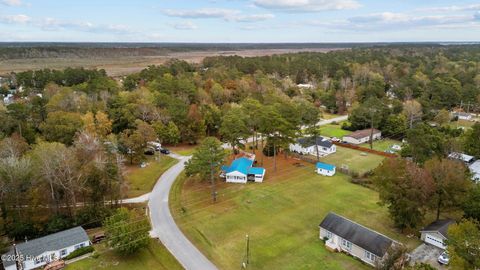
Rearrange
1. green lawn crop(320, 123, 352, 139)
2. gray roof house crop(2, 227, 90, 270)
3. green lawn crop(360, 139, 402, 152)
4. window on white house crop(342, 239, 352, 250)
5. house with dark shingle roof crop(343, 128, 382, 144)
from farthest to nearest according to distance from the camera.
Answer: green lawn crop(320, 123, 352, 139) < house with dark shingle roof crop(343, 128, 382, 144) < green lawn crop(360, 139, 402, 152) < window on white house crop(342, 239, 352, 250) < gray roof house crop(2, 227, 90, 270)

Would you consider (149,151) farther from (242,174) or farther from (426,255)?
(426,255)

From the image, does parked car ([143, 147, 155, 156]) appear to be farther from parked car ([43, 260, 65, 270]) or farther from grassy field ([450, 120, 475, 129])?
grassy field ([450, 120, 475, 129])

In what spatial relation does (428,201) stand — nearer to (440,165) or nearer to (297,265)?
(440,165)

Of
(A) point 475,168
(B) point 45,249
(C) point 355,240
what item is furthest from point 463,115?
(B) point 45,249

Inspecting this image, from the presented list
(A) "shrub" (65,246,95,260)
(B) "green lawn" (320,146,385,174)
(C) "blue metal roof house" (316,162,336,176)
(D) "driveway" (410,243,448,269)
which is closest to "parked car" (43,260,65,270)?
(A) "shrub" (65,246,95,260)

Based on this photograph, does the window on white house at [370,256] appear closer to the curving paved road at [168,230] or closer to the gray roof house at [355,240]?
the gray roof house at [355,240]
